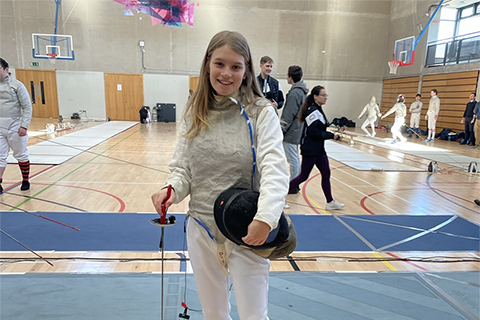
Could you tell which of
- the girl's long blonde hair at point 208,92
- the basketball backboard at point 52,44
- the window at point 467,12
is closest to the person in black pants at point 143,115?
the basketball backboard at point 52,44

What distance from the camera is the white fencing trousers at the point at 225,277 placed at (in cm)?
111

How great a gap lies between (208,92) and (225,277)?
2.38ft

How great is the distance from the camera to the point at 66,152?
721cm

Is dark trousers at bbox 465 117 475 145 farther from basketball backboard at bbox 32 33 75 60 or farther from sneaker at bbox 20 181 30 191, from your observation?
basketball backboard at bbox 32 33 75 60

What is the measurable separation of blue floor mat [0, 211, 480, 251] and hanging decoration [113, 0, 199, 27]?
972 cm

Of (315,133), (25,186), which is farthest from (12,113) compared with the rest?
(315,133)

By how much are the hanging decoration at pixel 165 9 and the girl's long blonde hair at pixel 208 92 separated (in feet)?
36.5

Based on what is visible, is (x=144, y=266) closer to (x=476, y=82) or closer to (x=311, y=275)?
(x=311, y=275)

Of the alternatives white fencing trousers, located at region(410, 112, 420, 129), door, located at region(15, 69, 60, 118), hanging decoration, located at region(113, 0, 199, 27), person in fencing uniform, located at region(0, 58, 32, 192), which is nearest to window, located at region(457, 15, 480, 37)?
white fencing trousers, located at region(410, 112, 420, 129)

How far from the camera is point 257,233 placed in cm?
100

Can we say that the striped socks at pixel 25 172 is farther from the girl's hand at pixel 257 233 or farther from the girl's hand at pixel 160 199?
the girl's hand at pixel 257 233

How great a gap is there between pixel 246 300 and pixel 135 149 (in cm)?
758

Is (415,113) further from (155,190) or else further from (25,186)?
(25,186)

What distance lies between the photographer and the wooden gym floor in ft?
8.38
